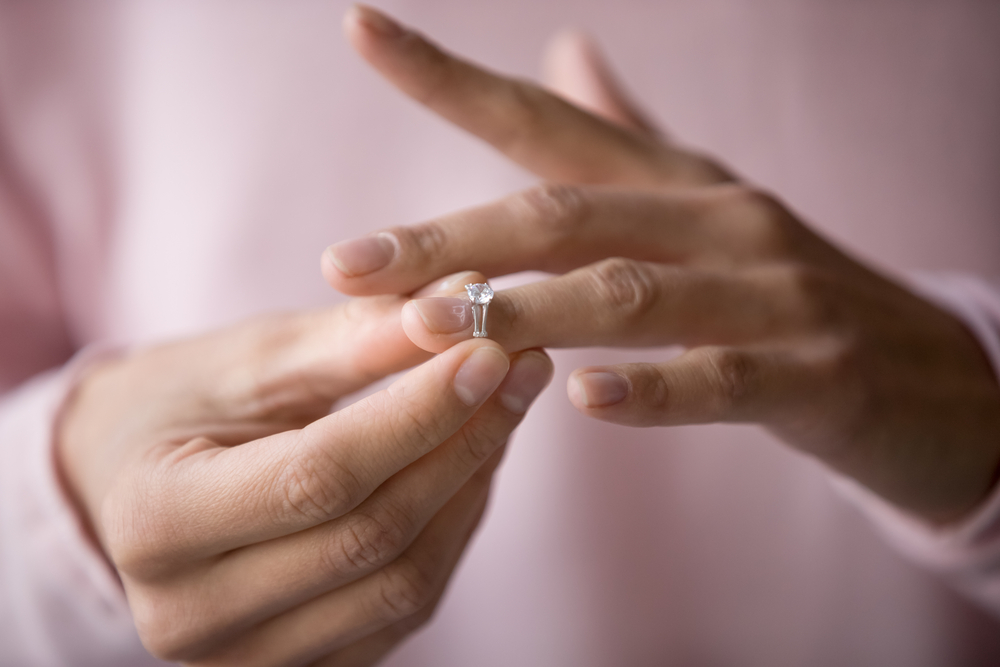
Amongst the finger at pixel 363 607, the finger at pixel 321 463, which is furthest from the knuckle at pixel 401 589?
the finger at pixel 321 463

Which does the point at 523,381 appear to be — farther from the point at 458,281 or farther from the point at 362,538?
the point at 362,538

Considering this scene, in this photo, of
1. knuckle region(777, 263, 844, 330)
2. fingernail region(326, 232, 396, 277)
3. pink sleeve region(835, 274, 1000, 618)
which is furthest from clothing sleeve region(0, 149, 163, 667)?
pink sleeve region(835, 274, 1000, 618)

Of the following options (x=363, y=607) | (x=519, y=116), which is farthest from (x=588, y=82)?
(x=363, y=607)

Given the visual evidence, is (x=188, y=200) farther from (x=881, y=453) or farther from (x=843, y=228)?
(x=843, y=228)

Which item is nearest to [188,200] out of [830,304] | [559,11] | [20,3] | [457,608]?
[20,3]

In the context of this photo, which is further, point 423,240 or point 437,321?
point 423,240

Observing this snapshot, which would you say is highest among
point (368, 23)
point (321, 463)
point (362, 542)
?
point (368, 23)
